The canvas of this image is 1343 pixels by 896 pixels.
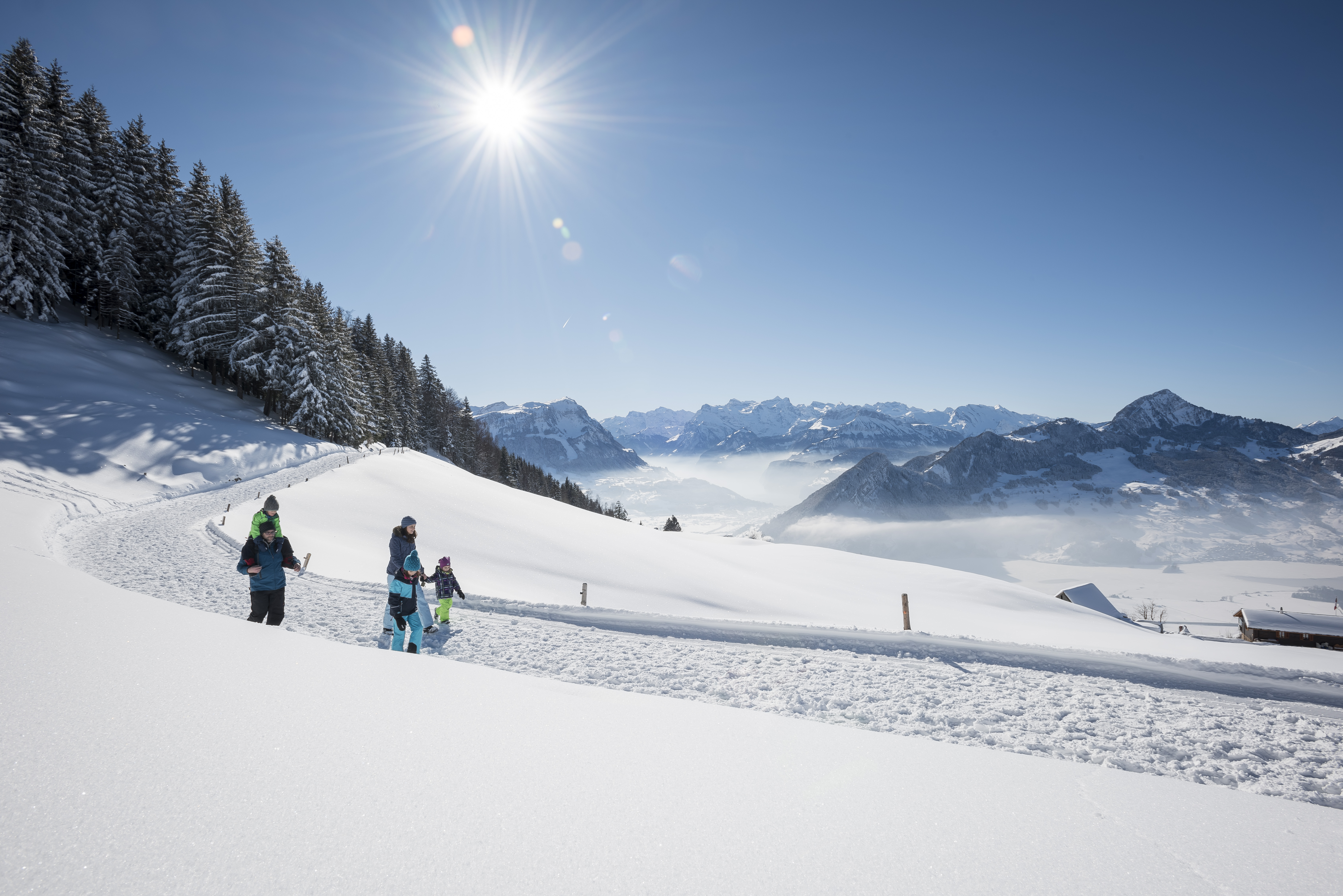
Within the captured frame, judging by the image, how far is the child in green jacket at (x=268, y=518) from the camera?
8.13m

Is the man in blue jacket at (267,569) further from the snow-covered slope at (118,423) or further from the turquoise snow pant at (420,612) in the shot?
the snow-covered slope at (118,423)

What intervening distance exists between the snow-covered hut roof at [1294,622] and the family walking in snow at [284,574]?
234 ft

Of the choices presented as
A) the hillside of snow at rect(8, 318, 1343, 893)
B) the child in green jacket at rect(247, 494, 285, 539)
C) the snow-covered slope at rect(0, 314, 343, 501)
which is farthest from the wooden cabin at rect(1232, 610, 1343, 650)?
the snow-covered slope at rect(0, 314, 343, 501)

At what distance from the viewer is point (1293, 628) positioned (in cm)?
4956

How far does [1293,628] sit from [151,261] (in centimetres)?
10957

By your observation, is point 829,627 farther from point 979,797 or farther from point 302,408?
point 302,408

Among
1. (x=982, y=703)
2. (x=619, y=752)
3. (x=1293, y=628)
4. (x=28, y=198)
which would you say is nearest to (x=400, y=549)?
(x=619, y=752)

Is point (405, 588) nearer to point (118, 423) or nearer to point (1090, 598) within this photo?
point (118, 423)

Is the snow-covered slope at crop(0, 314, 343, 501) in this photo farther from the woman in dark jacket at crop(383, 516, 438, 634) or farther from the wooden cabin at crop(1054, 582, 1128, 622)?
the wooden cabin at crop(1054, 582, 1128, 622)

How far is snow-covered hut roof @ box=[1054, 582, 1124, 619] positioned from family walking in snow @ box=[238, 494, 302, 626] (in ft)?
234

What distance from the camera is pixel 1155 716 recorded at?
763cm

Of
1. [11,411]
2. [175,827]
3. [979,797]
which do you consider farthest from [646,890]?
[11,411]

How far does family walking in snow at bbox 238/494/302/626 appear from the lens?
26.9ft

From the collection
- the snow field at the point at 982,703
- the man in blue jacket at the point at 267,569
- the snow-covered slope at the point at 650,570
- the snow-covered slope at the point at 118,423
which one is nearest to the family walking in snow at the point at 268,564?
the man in blue jacket at the point at 267,569
